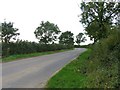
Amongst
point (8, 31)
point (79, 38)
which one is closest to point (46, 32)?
point (8, 31)

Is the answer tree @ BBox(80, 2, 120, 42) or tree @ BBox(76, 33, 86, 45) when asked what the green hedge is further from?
tree @ BBox(76, 33, 86, 45)

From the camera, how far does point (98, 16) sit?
150 ft

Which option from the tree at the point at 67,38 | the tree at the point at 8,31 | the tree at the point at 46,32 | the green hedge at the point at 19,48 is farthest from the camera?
the tree at the point at 67,38

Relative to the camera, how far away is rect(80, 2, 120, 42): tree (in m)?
43.8

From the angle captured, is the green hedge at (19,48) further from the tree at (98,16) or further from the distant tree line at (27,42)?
the tree at (98,16)

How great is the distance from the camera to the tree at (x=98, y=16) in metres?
43.8

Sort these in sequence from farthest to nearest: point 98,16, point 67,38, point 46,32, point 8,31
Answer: point 67,38 → point 46,32 → point 8,31 → point 98,16

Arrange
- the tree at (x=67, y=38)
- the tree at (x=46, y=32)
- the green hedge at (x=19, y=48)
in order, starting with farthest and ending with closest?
the tree at (x=67, y=38)
the tree at (x=46, y=32)
the green hedge at (x=19, y=48)

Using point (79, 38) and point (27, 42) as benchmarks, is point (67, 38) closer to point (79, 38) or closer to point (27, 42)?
point (79, 38)

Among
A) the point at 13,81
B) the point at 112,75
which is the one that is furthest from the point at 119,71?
the point at 13,81

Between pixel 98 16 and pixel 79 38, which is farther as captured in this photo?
pixel 79 38

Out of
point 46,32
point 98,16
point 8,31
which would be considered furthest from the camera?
point 46,32

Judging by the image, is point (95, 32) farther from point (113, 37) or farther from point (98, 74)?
point (98, 74)

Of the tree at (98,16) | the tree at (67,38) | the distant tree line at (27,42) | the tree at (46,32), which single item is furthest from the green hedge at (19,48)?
the tree at (67,38)
